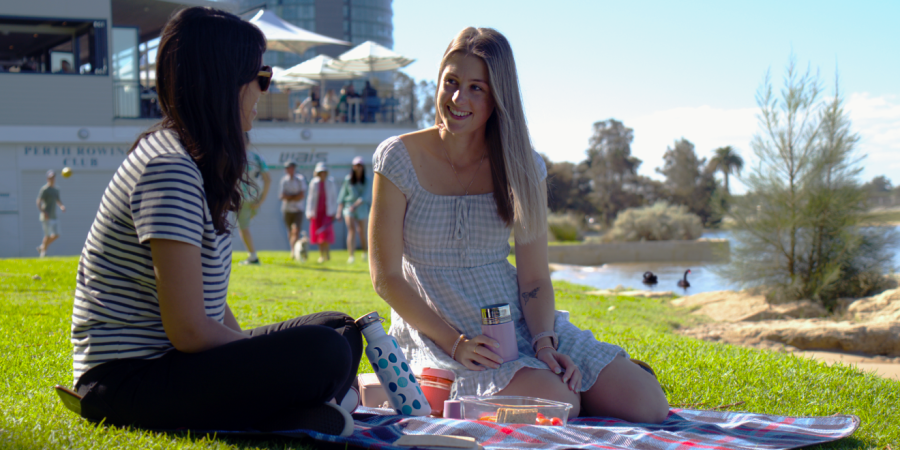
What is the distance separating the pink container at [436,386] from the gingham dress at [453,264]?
0.05 metres

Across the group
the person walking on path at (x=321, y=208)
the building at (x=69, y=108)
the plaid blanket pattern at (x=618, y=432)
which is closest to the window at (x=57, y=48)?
the building at (x=69, y=108)

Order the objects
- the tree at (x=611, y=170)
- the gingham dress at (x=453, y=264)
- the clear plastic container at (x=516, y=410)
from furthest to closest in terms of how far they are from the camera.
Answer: the tree at (x=611, y=170)
the gingham dress at (x=453, y=264)
the clear plastic container at (x=516, y=410)

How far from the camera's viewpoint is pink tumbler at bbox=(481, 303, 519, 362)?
8.08 feet

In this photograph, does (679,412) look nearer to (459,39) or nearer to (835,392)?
(835,392)

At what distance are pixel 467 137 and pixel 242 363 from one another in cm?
141

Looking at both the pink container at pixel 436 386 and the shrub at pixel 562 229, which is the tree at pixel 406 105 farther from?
the pink container at pixel 436 386

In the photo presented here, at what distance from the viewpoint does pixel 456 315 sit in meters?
2.70

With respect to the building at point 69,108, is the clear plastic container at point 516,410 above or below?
below

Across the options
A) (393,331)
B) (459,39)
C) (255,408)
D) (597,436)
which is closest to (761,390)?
(597,436)

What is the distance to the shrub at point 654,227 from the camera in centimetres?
2484

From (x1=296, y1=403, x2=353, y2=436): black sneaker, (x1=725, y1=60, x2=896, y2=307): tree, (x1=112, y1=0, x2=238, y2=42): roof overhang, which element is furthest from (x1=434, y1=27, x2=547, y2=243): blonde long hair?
(x1=112, y1=0, x2=238, y2=42): roof overhang

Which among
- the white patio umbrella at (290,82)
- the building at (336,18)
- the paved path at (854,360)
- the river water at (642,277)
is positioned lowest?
the river water at (642,277)

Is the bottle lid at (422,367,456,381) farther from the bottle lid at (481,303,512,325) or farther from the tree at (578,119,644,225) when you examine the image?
the tree at (578,119,644,225)

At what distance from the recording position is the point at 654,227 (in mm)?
24844
